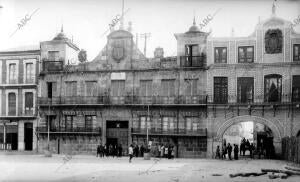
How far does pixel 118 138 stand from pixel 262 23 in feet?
51.6

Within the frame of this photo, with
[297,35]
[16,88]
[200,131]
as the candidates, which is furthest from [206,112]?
[16,88]

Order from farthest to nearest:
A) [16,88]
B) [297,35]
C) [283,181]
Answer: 1. [16,88]
2. [297,35]
3. [283,181]

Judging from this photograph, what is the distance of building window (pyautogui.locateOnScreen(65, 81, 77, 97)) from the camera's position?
37.4 m

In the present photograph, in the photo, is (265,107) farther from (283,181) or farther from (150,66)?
(283,181)

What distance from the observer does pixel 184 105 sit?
34.1 meters

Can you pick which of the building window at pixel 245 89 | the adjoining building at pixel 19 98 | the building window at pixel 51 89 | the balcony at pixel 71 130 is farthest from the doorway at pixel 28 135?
the building window at pixel 245 89

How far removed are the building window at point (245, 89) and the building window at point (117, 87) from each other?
10143 millimetres

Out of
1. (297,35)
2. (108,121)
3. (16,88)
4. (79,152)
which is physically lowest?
(79,152)

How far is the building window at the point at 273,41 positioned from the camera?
3262 centimetres

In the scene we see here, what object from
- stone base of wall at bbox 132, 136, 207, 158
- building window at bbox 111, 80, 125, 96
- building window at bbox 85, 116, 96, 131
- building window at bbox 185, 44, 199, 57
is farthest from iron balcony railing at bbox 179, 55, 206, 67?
building window at bbox 85, 116, 96, 131

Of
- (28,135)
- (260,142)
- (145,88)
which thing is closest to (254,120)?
(260,142)

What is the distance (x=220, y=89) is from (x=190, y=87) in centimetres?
256

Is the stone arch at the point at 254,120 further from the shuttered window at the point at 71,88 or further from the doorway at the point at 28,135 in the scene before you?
the doorway at the point at 28,135


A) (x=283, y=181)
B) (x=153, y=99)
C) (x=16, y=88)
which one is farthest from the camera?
(x=16, y=88)
